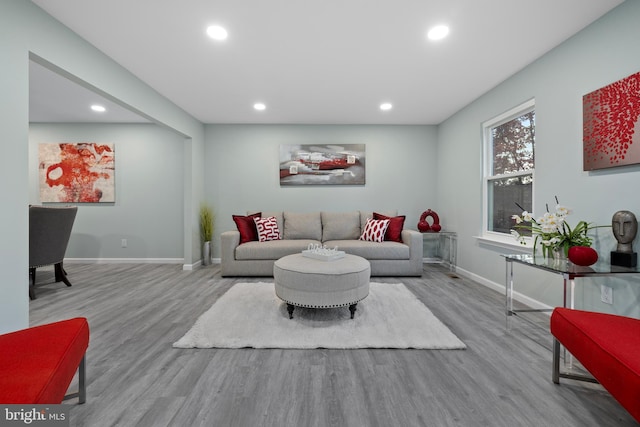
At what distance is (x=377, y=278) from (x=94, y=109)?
490cm

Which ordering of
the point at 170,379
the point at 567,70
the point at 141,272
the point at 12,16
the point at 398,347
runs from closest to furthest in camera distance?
the point at 170,379, the point at 12,16, the point at 398,347, the point at 567,70, the point at 141,272

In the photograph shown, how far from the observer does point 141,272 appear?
4348 millimetres

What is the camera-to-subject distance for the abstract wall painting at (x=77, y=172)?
16.0 feet

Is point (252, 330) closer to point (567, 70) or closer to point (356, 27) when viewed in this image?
point (356, 27)

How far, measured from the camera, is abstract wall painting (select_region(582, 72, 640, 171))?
1923 mm

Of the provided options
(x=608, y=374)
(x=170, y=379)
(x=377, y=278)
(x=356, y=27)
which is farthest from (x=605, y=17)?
(x=170, y=379)

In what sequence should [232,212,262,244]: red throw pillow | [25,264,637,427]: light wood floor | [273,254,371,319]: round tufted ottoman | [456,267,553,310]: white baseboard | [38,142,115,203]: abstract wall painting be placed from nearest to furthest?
1. [25,264,637,427]: light wood floor
2. [273,254,371,319]: round tufted ottoman
3. [456,267,553,310]: white baseboard
4. [232,212,262,244]: red throw pillow
5. [38,142,115,203]: abstract wall painting

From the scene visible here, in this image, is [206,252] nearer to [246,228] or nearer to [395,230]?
[246,228]

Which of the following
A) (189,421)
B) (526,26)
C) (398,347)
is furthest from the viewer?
(526,26)

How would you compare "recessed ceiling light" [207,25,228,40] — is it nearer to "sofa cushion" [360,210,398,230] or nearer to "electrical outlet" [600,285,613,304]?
"sofa cushion" [360,210,398,230]

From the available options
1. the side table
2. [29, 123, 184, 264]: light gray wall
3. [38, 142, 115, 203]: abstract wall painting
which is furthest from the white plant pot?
the side table

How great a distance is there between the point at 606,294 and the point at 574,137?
1.27 metres

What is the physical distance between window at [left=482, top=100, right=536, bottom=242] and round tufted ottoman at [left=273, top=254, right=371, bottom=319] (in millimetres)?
2071

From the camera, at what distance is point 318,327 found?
2361 mm
